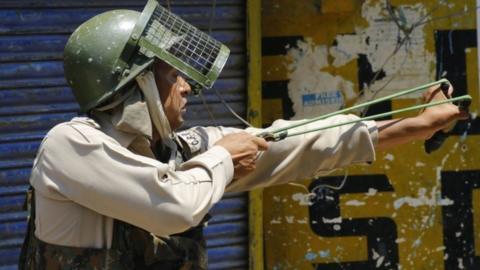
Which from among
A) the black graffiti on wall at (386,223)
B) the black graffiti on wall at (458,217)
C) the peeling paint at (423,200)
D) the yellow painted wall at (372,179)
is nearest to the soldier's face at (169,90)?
the yellow painted wall at (372,179)

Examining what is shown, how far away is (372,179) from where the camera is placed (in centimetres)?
490

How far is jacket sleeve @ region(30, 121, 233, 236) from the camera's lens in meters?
2.57

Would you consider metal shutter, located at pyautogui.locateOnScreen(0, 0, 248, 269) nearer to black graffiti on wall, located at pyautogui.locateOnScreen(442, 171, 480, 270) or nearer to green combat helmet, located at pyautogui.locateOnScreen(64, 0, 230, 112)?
green combat helmet, located at pyautogui.locateOnScreen(64, 0, 230, 112)

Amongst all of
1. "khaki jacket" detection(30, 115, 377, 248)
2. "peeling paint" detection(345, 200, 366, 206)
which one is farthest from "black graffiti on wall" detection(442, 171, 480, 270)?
"khaki jacket" detection(30, 115, 377, 248)

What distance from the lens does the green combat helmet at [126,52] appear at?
2.72 metres

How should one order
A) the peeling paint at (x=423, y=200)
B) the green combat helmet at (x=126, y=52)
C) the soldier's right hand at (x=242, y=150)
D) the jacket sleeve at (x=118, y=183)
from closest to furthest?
the jacket sleeve at (x=118, y=183) < the green combat helmet at (x=126, y=52) < the soldier's right hand at (x=242, y=150) < the peeling paint at (x=423, y=200)

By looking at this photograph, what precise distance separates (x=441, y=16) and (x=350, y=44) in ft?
1.70

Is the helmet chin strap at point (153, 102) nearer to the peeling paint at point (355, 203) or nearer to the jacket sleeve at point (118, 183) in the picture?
the jacket sleeve at point (118, 183)

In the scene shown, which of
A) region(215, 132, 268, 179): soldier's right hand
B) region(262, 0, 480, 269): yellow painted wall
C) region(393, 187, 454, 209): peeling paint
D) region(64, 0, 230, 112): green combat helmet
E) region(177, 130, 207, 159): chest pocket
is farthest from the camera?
region(393, 187, 454, 209): peeling paint

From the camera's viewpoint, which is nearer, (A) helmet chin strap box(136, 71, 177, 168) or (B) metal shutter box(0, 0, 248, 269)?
(A) helmet chin strap box(136, 71, 177, 168)

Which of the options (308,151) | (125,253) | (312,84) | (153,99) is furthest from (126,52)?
(312,84)

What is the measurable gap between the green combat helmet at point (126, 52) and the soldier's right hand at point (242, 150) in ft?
0.61

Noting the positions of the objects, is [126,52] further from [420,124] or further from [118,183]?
[420,124]

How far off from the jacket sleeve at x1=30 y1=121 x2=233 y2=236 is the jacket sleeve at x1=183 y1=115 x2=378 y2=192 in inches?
19.2
